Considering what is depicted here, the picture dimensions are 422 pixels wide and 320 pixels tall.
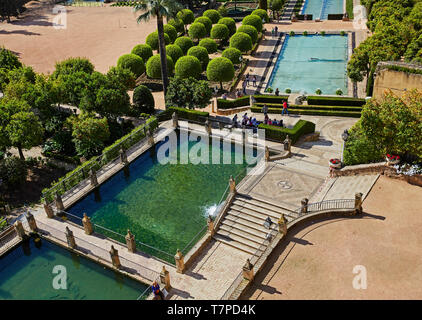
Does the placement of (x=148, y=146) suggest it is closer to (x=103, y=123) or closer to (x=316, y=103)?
(x=103, y=123)

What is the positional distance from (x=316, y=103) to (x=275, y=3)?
35.7 m

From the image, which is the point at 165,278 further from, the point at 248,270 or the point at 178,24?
the point at 178,24

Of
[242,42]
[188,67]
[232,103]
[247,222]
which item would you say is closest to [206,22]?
[242,42]

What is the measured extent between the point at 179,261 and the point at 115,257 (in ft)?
12.8

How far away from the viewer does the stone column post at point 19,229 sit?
28.5 metres

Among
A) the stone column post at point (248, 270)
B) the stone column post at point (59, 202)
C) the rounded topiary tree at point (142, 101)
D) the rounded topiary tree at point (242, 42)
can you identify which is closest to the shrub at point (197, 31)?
the rounded topiary tree at point (242, 42)

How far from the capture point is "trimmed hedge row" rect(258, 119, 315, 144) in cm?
3581

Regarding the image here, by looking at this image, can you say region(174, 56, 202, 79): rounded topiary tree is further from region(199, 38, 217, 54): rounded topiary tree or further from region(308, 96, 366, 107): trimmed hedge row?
region(308, 96, 366, 107): trimmed hedge row

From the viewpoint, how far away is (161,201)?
31.4 meters

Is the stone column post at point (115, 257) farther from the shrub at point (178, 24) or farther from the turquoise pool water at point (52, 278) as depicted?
the shrub at point (178, 24)

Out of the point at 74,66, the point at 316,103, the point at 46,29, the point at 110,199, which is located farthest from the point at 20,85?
the point at 46,29

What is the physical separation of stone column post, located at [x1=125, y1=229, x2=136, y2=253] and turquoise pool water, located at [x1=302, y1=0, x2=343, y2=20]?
2481 inches

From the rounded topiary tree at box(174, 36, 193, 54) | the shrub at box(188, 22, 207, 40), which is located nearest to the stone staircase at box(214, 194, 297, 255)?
the rounded topiary tree at box(174, 36, 193, 54)

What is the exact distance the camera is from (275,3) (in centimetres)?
7219
